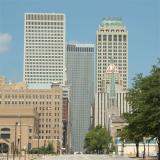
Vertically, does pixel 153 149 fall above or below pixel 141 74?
below

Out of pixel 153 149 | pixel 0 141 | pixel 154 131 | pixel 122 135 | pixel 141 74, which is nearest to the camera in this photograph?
pixel 154 131

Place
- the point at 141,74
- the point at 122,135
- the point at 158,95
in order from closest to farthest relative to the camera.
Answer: the point at 158,95
the point at 141,74
the point at 122,135

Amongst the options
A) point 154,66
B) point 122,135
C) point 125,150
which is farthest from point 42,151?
point 154,66

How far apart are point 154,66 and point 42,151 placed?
342 ft

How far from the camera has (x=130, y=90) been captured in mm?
85375

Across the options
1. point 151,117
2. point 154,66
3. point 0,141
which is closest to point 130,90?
point 154,66

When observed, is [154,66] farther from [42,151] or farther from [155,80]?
[42,151]

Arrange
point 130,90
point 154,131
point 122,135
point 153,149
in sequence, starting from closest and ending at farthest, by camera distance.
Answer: point 154,131 → point 130,90 → point 122,135 → point 153,149

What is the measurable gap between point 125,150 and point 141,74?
93661mm

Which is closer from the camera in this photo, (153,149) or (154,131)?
(154,131)

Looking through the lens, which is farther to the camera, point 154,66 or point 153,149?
point 153,149

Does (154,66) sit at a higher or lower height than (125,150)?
higher

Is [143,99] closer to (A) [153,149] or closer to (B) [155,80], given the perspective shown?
(B) [155,80]

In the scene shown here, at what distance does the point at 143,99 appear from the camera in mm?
69250
